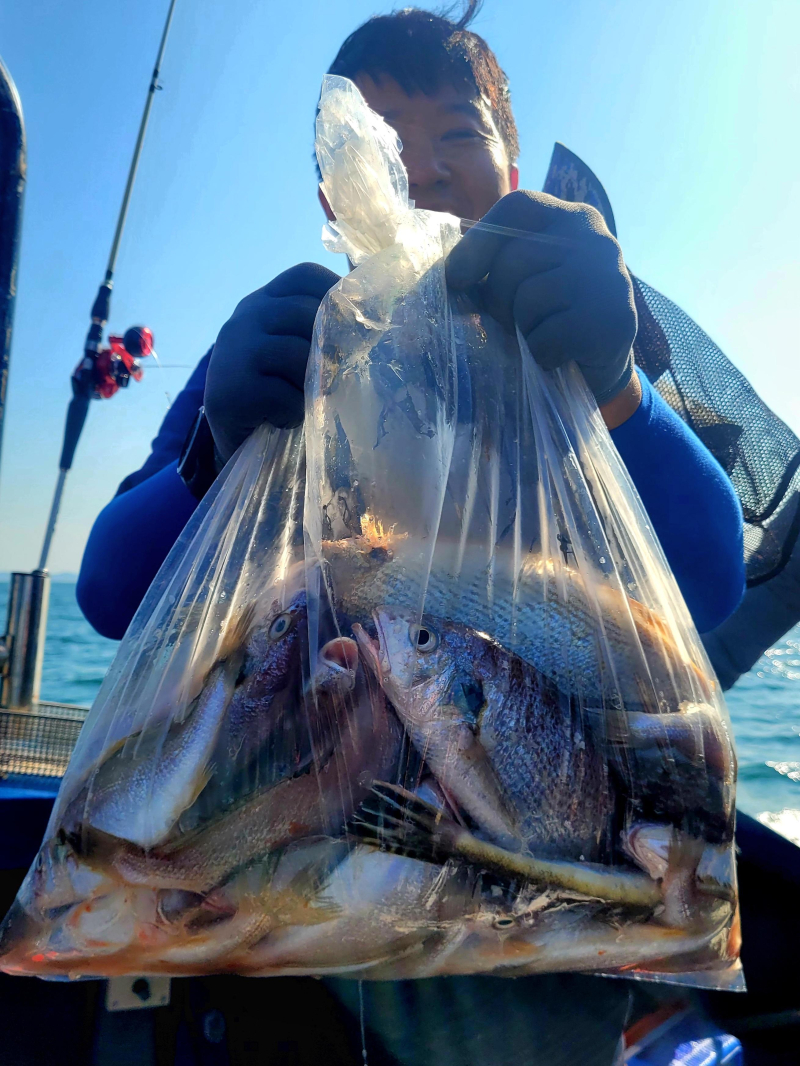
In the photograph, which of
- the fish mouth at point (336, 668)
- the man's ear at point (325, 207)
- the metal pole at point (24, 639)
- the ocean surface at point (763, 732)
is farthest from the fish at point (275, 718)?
the metal pole at point (24, 639)

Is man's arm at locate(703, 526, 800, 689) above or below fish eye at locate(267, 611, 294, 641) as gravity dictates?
below

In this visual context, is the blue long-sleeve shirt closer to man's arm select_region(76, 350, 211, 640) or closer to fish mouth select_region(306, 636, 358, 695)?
man's arm select_region(76, 350, 211, 640)

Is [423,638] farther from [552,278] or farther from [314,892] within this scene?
[552,278]

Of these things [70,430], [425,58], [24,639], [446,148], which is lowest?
[24,639]

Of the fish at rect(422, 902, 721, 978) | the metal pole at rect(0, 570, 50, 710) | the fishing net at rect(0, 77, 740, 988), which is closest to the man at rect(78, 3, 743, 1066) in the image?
the fishing net at rect(0, 77, 740, 988)

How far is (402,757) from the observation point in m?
0.41

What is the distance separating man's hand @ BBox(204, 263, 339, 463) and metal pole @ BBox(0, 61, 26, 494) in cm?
62

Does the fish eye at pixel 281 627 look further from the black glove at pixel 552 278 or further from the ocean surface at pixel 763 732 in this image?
the ocean surface at pixel 763 732

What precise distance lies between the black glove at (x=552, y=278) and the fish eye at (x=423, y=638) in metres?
0.33

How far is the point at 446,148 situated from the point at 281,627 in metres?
0.93

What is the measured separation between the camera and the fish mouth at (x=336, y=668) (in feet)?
1.38

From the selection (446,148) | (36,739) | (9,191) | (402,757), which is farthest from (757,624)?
(9,191)

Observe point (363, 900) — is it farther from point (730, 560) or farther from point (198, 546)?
point (730, 560)

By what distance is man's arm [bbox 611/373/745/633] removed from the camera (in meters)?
0.88
